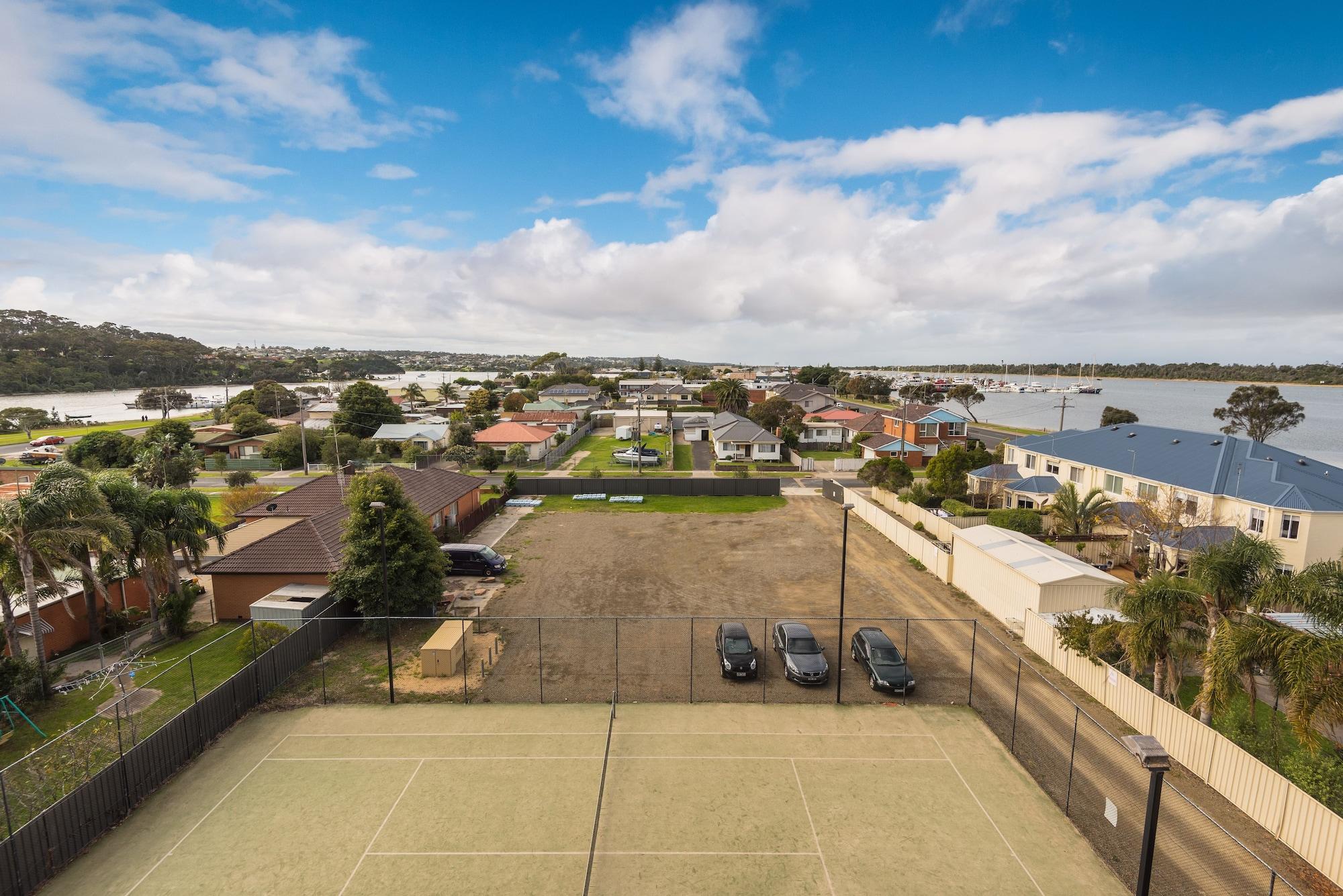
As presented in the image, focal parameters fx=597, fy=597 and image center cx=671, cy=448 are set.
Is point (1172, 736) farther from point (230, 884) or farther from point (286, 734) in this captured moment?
point (286, 734)

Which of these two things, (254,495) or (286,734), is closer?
→ (286,734)

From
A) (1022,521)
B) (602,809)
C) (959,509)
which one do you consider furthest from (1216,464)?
(602,809)

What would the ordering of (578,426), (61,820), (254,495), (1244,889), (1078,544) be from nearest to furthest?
(1244,889) < (61,820) < (1078,544) < (254,495) < (578,426)

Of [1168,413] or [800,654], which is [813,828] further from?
[1168,413]

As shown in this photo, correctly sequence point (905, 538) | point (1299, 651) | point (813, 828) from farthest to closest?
point (905, 538) < point (813, 828) < point (1299, 651)

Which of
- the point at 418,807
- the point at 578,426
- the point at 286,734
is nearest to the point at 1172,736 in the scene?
the point at 418,807

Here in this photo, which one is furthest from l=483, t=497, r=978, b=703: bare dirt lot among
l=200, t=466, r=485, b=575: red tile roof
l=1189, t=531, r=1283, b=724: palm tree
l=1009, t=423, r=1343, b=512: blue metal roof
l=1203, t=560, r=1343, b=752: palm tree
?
l=1009, t=423, r=1343, b=512: blue metal roof
